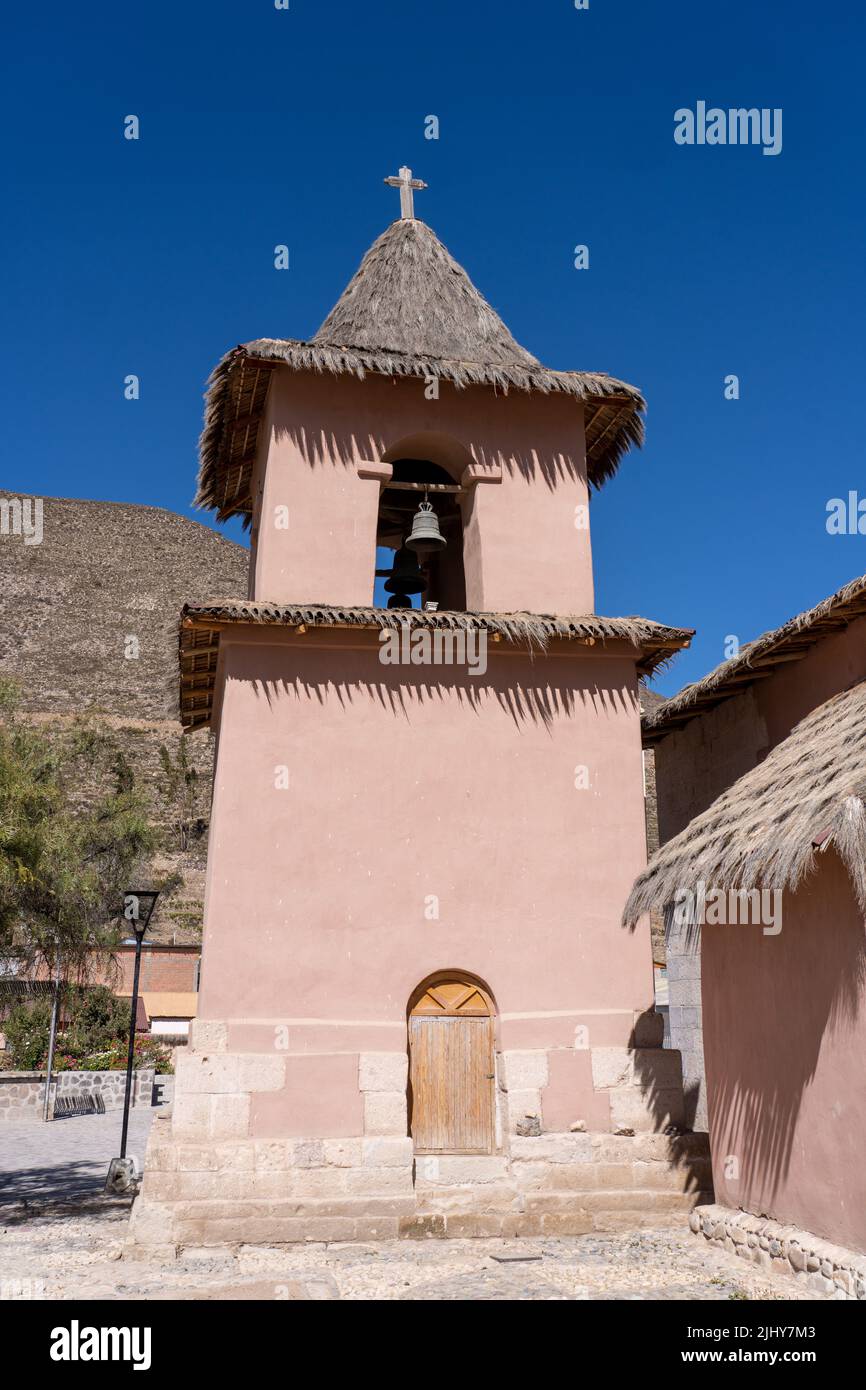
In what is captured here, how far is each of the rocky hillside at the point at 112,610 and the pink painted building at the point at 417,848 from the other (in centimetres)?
3985

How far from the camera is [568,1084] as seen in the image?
27.6 feet

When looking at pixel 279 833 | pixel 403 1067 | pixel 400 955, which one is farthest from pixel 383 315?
pixel 403 1067

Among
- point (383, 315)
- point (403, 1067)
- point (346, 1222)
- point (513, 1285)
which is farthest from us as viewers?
point (383, 315)

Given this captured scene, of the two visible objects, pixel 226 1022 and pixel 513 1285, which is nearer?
pixel 513 1285

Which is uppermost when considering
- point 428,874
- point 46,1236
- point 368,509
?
point 368,509

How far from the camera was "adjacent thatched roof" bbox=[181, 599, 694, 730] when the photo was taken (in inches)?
341

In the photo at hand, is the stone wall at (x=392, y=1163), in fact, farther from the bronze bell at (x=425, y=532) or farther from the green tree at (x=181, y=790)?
the green tree at (x=181, y=790)

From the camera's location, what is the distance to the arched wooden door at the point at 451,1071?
27.2 ft

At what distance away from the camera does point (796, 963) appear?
6.89 m

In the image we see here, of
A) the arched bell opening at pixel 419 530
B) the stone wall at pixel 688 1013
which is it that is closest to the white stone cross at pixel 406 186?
the arched bell opening at pixel 419 530

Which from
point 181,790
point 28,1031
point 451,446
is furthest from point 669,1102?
point 181,790

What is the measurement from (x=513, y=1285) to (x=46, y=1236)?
13.0 ft

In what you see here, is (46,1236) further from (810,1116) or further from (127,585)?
(127,585)

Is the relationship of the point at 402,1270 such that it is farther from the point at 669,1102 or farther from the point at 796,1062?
the point at 796,1062
